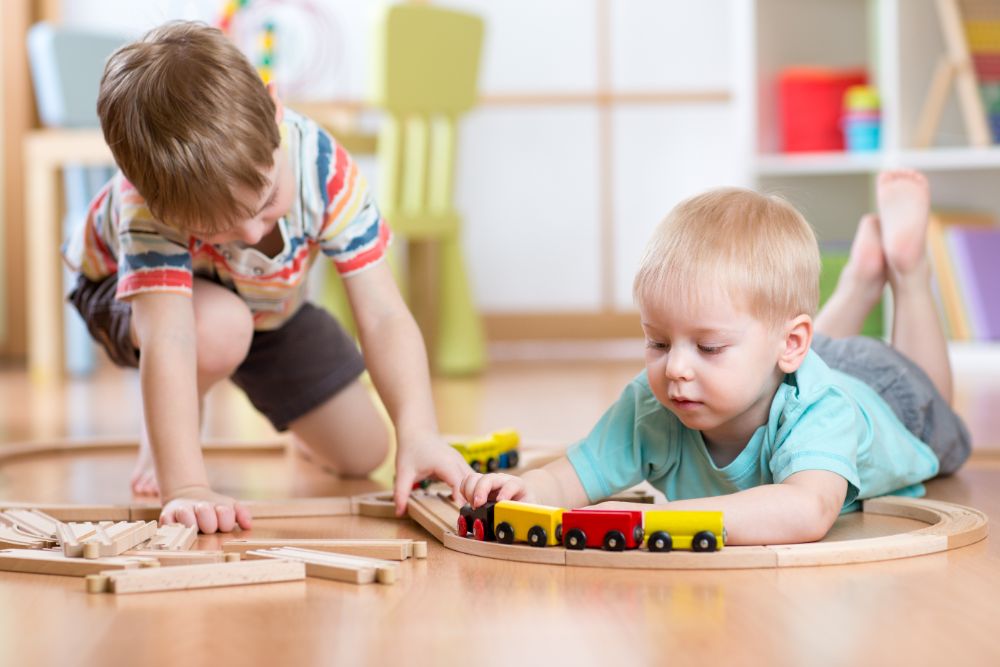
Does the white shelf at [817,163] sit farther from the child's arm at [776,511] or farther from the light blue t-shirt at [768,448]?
the child's arm at [776,511]

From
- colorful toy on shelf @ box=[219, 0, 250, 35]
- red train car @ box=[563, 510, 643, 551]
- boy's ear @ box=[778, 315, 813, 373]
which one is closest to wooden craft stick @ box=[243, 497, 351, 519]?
red train car @ box=[563, 510, 643, 551]

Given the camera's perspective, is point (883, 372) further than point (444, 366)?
No

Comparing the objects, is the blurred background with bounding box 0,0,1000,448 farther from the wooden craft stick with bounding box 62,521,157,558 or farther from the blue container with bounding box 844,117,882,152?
the wooden craft stick with bounding box 62,521,157,558

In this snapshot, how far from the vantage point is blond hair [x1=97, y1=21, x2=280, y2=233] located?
101 cm

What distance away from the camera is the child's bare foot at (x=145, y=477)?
136 centimetres

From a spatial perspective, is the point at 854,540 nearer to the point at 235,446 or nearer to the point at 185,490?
the point at 185,490

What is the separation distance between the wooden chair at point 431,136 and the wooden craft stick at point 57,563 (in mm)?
1964

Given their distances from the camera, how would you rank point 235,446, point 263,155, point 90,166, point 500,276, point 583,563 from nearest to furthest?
point 583,563 < point 263,155 < point 235,446 < point 90,166 < point 500,276

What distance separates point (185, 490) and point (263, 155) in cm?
31

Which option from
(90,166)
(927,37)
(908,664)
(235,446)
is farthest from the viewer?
(90,166)

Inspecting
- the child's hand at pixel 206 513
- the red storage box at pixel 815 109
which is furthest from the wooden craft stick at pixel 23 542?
the red storage box at pixel 815 109

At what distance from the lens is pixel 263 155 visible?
40.9 inches

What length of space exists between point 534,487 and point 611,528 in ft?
0.46

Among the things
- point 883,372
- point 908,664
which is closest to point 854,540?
point 908,664
